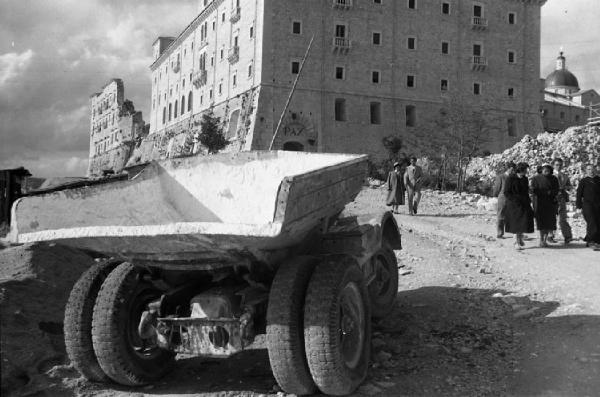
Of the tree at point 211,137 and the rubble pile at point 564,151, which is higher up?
the tree at point 211,137

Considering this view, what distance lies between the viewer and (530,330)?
502cm

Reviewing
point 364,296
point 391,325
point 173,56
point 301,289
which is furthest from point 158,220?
point 173,56

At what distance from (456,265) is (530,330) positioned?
2665 mm

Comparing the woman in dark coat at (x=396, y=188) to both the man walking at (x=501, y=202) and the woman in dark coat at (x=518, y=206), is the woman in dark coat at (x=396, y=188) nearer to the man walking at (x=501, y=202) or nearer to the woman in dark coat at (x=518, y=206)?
the man walking at (x=501, y=202)

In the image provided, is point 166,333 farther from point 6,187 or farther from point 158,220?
point 6,187

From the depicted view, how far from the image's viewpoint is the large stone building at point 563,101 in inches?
2216

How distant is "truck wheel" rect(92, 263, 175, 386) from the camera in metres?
3.93

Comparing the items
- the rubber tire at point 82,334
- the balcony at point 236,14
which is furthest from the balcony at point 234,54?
the rubber tire at point 82,334

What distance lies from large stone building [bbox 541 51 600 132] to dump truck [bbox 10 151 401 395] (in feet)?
165

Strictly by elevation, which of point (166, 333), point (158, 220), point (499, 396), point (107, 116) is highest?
point (107, 116)

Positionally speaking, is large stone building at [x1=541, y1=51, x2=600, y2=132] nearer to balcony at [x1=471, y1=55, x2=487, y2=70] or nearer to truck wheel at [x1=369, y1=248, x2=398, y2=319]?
balcony at [x1=471, y1=55, x2=487, y2=70]

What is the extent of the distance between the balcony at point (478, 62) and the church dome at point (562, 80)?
3537cm

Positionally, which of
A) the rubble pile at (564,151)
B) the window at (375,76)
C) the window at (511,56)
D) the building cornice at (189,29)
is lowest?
the rubble pile at (564,151)

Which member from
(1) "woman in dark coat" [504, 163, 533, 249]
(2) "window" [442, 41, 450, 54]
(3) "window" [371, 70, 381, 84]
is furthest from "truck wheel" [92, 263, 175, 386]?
(2) "window" [442, 41, 450, 54]
